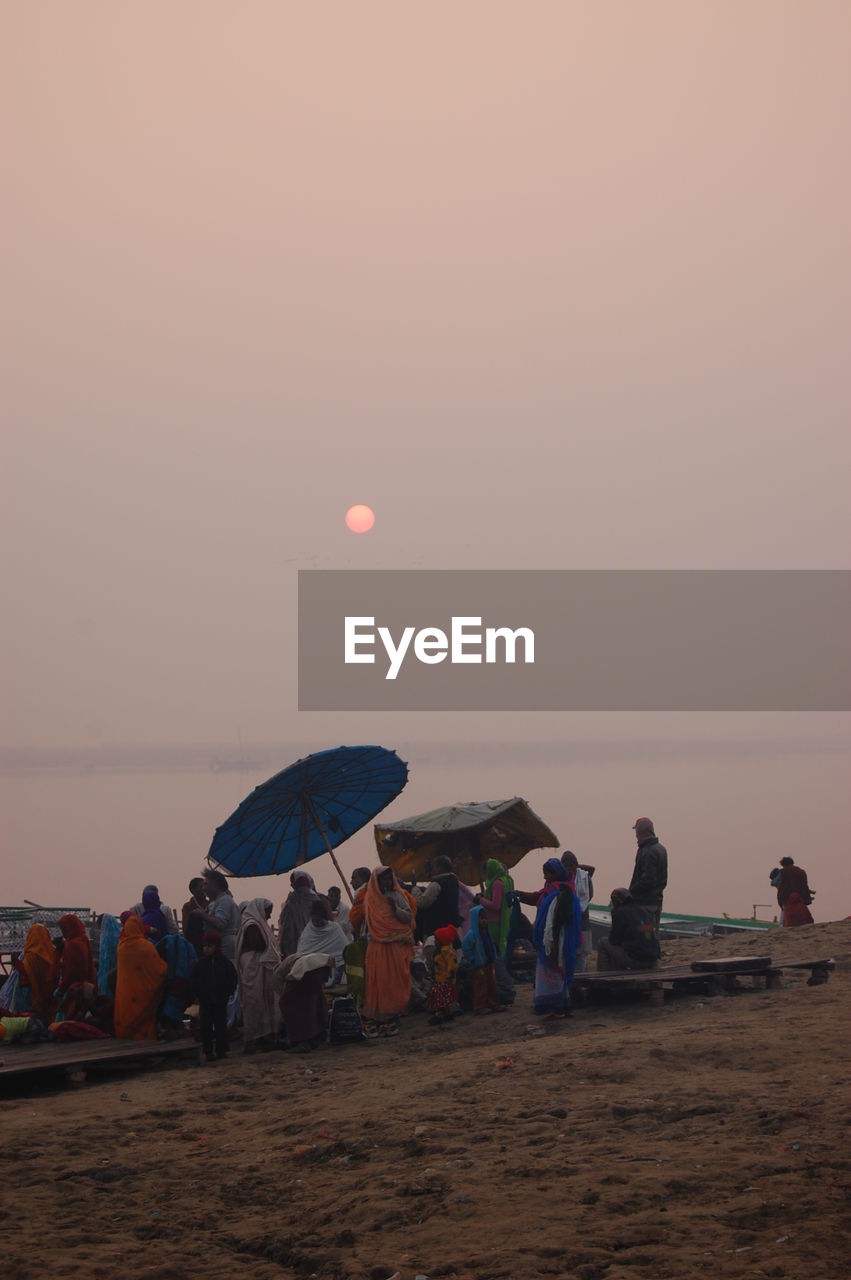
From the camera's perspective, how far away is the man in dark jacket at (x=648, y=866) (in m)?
12.3

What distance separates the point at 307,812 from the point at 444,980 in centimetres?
368

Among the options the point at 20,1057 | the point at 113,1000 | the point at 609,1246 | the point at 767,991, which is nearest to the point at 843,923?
the point at 767,991

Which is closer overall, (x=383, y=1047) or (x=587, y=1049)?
(x=587, y=1049)

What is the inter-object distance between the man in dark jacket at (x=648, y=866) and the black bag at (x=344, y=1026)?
9.95ft

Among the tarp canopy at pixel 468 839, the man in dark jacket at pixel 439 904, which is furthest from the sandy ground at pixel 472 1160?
the tarp canopy at pixel 468 839

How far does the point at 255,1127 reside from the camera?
862cm

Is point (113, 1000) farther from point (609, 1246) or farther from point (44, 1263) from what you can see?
point (609, 1246)

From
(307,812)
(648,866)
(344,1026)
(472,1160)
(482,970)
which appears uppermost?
(307,812)

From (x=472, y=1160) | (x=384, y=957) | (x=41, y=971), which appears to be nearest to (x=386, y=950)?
(x=384, y=957)

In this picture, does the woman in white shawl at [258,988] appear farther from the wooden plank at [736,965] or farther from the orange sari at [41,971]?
the wooden plank at [736,965]

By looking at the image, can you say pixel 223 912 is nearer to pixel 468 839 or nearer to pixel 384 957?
pixel 384 957

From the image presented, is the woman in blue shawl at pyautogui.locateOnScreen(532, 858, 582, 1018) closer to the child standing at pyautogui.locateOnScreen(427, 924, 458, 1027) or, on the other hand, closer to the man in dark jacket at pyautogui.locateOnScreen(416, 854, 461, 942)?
the child standing at pyautogui.locateOnScreen(427, 924, 458, 1027)

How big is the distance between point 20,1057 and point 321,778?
479 centimetres

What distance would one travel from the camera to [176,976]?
11.8 metres
